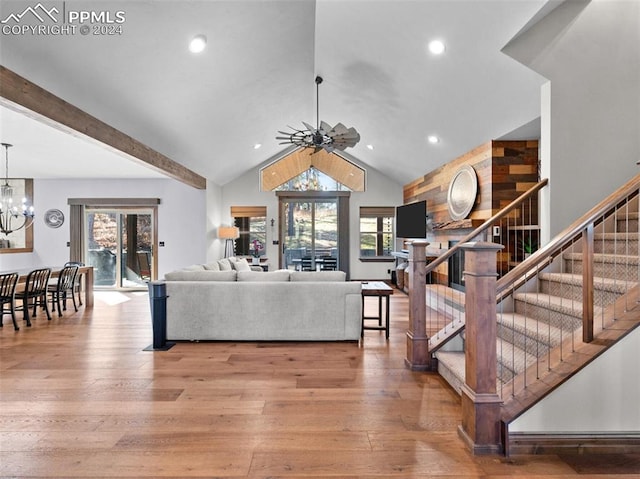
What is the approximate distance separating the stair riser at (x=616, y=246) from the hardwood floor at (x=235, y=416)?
191cm

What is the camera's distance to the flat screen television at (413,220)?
751 centimetres

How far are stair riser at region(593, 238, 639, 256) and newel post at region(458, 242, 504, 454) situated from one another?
1.84m

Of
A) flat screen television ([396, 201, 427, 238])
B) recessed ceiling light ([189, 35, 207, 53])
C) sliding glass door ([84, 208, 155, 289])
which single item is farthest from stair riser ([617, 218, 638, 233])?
sliding glass door ([84, 208, 155, 289])

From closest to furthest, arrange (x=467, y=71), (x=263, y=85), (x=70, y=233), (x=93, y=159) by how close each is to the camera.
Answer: (x=467, y=71), (x=263, y=85), (x=93, y=159), (x=70, y=233)

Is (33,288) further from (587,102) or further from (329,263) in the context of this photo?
(587,102)

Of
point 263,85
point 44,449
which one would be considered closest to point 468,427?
point 44,449

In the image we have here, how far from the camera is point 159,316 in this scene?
4164 millimetres

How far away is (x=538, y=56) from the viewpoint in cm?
356

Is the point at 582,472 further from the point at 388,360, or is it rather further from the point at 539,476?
the point at 388,360

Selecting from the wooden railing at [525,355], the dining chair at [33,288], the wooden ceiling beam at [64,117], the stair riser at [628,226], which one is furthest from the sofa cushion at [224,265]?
the stair riser at [628,226]

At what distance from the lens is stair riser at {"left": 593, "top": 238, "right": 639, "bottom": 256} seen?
307 centimetres

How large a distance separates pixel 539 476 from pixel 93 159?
303 inches

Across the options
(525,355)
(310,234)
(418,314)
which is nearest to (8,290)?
(418,314)

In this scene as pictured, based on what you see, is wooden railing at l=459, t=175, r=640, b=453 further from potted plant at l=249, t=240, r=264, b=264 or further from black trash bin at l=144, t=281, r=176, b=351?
potted plant at l=249, t=240, r=264, b=264
